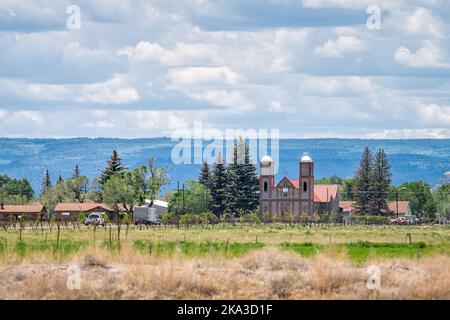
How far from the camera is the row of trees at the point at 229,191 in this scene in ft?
448

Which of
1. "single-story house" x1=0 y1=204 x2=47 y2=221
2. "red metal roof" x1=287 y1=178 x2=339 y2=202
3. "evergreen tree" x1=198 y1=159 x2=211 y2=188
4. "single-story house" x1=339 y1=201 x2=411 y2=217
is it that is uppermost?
"evergreen tree" x1=198 y1=159 x2=211 y2=188

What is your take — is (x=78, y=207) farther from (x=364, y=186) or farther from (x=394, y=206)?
(x=394, y=206)

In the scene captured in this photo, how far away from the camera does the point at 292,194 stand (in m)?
155

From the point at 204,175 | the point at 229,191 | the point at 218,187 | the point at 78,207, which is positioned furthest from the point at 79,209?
the point at 229,191

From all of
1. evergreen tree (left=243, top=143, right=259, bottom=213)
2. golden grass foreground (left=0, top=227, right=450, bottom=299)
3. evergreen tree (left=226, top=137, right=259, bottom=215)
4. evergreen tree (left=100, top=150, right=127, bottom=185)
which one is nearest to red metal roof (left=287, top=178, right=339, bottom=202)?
evergreen tree (left=243, top=143, right=259, bottom=213)

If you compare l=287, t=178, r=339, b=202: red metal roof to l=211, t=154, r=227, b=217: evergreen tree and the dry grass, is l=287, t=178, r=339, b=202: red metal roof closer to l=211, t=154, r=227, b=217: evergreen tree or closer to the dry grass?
l=211, t=154, r=227, b=217: evergreen tree

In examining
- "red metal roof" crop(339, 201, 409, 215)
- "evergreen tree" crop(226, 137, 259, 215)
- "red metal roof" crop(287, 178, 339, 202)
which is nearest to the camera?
"evergreen tree" crop(226, 137, 259, 215)

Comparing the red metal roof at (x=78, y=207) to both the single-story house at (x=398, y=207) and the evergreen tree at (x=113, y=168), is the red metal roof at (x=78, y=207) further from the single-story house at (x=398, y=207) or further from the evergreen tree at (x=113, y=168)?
the single-story house at (x=398, y=207)

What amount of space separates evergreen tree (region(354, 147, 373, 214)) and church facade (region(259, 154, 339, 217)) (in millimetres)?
6267

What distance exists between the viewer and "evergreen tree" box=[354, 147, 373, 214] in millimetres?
148375
